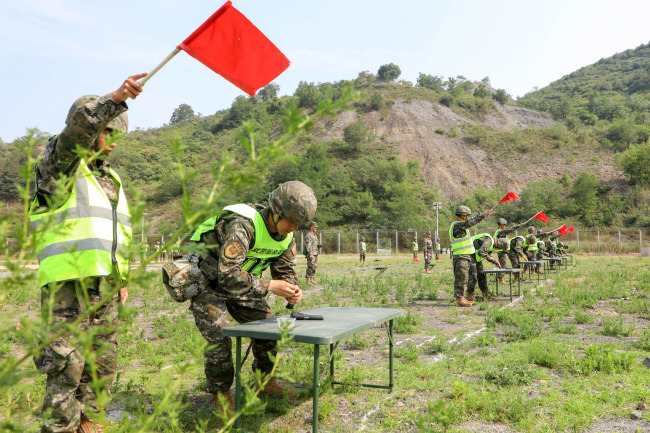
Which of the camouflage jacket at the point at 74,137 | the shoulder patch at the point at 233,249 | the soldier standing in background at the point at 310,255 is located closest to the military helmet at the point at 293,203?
the shoulder patch at the point at 233,249

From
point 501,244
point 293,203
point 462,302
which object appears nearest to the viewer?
point 293,203

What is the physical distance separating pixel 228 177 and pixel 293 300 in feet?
8.20

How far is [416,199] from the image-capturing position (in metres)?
54.1

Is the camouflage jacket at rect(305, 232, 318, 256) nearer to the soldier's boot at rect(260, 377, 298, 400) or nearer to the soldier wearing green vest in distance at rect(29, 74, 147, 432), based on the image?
the soldier's boot at rect(260, 377, 298, 400)

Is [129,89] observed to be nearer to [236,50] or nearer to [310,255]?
[236,50]

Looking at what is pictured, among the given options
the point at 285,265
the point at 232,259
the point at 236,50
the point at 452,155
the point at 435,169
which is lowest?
the point at 285,265

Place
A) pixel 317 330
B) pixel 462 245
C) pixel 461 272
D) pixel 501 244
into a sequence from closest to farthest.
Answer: pixel 317 330 → pixel 461 272 → pixel 462 245 → pixel 501 244

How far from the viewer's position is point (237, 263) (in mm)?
3268

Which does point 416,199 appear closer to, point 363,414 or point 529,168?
point 529,168

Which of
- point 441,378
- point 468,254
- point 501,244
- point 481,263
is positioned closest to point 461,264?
point 468,254

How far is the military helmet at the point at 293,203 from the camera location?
11.1ft

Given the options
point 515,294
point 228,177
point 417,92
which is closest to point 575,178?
point 417,92

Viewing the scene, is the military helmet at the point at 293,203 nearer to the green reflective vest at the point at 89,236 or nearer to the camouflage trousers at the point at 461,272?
the green reflective vest at the point at 89,236

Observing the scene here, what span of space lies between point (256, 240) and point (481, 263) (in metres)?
8.51
